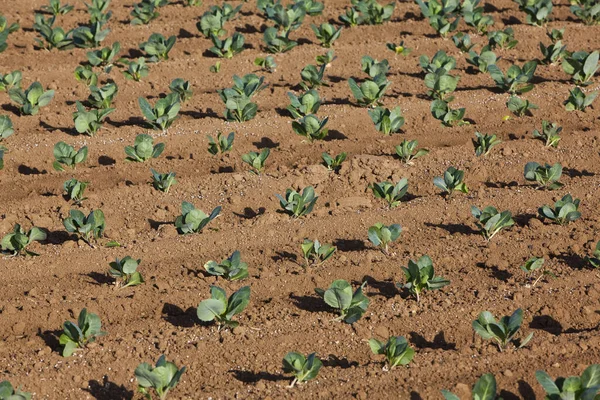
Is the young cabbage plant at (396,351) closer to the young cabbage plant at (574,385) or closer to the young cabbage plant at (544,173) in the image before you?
the young cabbage plant at (574,385)

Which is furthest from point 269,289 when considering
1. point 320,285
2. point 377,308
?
point 377,308

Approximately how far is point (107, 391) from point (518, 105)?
400 centimetres

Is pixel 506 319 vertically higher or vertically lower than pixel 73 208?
higher

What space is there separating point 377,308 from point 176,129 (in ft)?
8.63

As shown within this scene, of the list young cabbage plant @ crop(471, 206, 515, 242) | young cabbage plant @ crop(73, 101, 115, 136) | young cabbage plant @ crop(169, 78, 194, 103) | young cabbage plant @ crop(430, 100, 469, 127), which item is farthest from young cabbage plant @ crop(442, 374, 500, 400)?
young cabbage plant @ crop(169, 78, 194, 103)

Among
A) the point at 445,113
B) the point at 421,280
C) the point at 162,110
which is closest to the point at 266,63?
the point at 162,110

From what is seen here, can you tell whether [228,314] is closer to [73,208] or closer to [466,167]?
[73,208]

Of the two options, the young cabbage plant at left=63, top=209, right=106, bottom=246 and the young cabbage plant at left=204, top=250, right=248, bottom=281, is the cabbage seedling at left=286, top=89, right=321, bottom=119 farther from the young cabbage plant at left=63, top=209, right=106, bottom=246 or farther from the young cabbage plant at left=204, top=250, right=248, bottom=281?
the young cabbage plant at left=204, top=250, right=248, bottom=281

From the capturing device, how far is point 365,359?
182 inches

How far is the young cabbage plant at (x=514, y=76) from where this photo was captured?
24.0 feet

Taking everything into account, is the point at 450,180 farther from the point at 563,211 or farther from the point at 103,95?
the point at 103,95

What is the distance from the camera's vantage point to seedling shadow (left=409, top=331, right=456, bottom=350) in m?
4.72

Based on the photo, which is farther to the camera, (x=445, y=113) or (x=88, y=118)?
(x=445, y=113)

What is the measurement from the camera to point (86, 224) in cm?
553
